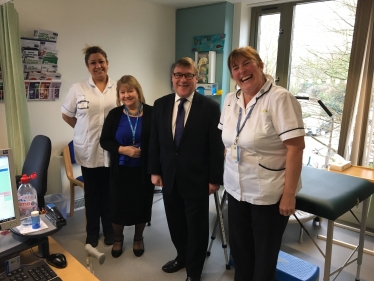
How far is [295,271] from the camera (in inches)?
76.7

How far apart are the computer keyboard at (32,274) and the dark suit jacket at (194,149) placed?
91 cm

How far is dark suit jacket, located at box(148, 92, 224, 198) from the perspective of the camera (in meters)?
1.81

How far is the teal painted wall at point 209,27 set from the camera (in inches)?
137

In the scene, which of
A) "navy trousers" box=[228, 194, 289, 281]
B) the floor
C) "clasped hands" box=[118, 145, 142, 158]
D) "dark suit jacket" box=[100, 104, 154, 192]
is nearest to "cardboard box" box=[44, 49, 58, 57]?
"dark suit jacket" box=[100, 104, 154, 192]

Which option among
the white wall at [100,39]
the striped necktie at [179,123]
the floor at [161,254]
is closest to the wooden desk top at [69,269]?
the striped necktie at [179,123]

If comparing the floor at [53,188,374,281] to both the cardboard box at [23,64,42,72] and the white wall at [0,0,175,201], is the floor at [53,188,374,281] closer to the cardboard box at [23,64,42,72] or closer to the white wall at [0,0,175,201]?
the white wall at [0,0,175,201]

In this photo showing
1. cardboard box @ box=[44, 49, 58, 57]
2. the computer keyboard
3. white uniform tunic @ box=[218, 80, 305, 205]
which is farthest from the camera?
cardboard box @ box=[44, 49, 58, 57]

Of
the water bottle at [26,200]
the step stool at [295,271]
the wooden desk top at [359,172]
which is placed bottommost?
the step stool at [295,271]

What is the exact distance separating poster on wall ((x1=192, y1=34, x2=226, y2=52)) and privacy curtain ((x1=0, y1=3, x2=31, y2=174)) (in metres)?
1.98

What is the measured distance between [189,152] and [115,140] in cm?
65

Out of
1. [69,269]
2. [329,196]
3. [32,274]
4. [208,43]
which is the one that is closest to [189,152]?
[329,196]

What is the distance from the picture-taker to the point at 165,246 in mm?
2553

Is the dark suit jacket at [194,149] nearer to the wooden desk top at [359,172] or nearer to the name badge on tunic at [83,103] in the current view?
the name badge on tunic at [83,103]

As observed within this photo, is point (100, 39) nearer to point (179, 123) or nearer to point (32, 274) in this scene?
point (179, 123)
